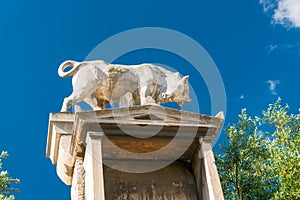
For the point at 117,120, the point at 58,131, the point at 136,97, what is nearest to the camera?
the point at 117,120

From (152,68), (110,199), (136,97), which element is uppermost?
(152,68)

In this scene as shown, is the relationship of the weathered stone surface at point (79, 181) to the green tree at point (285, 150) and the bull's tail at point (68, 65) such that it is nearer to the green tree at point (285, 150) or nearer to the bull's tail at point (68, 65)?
the bull's tail at point (68, 65)

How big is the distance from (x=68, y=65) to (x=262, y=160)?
823cm

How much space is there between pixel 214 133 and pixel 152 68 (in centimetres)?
280

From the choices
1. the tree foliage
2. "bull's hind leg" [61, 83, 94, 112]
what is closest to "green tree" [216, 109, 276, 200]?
the tree foliage

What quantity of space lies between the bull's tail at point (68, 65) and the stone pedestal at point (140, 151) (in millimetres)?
1525

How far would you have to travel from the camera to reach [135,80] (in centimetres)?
1273

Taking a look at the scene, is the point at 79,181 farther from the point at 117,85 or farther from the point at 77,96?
the point at 117,85

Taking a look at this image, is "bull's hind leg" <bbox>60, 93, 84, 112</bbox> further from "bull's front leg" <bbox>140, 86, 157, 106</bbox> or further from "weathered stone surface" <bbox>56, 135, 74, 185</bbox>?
"bull's front leg" <bbox>140, 86, 157, 106</bbox>

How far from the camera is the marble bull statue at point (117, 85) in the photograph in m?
12.4

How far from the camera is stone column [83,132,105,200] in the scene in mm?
9448

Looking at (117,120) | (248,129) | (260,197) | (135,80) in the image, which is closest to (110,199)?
(117,120)

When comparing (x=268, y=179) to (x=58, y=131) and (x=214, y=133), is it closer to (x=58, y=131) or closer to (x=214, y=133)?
(x=214, y=133)

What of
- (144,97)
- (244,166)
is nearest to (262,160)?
(244,166)
